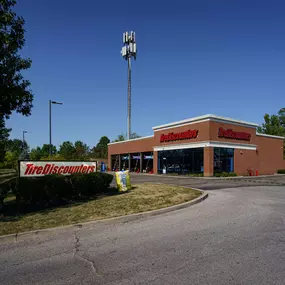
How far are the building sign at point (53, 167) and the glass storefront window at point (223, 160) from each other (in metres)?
19.3

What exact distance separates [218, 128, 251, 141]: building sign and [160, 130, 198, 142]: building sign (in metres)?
2.83

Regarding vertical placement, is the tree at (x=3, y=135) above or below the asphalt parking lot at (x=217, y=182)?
above

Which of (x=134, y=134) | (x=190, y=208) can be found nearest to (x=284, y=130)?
(x=134, y=134)

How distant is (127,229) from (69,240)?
4.88 feet

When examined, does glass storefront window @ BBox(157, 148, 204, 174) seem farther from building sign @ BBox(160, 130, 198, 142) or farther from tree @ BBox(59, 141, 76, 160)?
tree @ BBox(59, 141, 76, 160)

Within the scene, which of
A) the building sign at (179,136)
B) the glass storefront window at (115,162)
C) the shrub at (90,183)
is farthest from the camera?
the glass storefront window at (115,162)

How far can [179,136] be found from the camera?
3288cm

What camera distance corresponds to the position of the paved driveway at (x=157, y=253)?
3.99 metres

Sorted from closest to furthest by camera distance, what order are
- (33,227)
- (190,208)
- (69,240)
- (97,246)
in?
(97,246), (69,240), (33,227), (190,208)

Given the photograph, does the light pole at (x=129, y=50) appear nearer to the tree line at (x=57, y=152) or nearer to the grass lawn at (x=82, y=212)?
the tree line at (x=57, y=152)

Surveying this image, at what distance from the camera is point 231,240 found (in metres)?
5.64

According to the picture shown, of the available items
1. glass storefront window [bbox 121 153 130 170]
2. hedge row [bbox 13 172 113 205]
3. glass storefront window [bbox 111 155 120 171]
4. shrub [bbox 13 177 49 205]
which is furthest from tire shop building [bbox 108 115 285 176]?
shrub [bbox 13 177 49 205]

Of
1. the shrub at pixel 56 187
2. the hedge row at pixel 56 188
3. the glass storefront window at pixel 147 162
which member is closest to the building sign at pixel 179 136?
the glass storefront window at pixel 147 162

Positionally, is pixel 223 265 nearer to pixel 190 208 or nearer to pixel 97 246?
pixel 97 246
